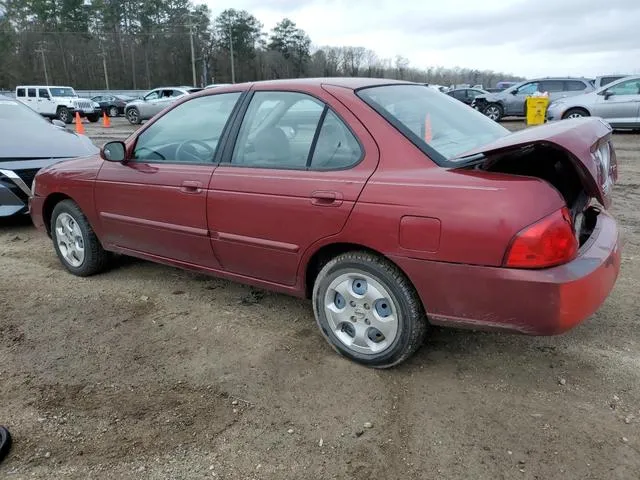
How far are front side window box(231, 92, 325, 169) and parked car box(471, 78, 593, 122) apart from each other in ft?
58.1

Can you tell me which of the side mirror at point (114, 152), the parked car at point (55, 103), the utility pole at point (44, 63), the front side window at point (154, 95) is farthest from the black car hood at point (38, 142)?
the utility pole at point (44, 63)

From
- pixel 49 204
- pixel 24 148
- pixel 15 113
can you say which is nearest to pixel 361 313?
pixel 49 204

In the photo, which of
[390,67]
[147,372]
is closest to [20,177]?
Answer: [147,372]

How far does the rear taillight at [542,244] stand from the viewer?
7.54ft

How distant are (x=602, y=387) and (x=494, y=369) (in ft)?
1.73

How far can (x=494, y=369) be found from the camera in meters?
2.92

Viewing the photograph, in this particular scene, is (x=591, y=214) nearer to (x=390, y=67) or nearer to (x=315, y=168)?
(x=315, y=168)

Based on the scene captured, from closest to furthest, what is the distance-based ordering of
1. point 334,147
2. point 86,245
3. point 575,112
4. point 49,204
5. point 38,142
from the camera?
1. point 334,147
2. point 86,245
3. point 49,204
4. point 38,142
5. point 575,112

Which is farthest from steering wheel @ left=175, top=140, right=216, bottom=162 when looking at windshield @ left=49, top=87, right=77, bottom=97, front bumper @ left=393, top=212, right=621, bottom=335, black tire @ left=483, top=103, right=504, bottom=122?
windshield @ left=49, top=87, right=77, bottom=97

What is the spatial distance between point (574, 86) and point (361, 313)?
65.1ft

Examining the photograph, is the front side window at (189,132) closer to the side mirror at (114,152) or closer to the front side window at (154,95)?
the side mirror at (114,152)

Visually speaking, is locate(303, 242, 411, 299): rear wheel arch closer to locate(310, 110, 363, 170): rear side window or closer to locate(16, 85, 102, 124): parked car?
locate(310, 110, 363, 170): rear side window

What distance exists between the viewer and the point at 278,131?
3.22m

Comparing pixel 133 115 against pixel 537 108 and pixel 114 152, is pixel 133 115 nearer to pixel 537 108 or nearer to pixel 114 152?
pixel 537 108
